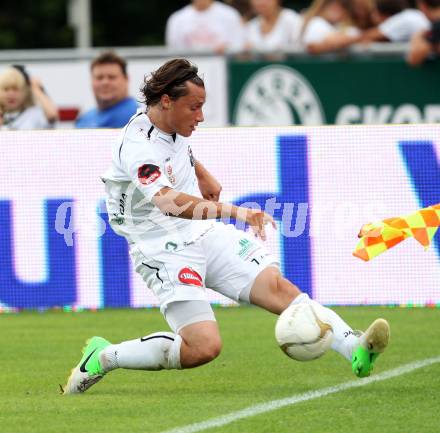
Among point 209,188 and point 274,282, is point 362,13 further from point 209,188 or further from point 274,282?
point 274,282

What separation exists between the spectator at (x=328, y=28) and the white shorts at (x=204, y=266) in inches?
287

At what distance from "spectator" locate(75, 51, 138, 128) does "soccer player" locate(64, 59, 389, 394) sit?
457cm

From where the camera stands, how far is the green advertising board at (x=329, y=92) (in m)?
14.5

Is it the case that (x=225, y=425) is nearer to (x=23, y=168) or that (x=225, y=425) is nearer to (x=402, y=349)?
(x=402, y=349)

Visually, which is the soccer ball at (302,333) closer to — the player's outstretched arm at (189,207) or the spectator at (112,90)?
the player's outstretched arm at (189,207)

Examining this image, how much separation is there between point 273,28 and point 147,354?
8.41 m

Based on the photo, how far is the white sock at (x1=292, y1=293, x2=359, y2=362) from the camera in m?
7.25

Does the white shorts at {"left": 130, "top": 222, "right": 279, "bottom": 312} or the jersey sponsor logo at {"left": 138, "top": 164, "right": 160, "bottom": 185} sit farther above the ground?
the jersey sponsor logo at {"left": 138, "top": 164, "right": 160, "bottom": 185}

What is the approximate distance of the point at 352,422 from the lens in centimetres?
642

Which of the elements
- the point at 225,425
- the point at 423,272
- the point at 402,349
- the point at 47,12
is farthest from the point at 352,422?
the point at 47,12

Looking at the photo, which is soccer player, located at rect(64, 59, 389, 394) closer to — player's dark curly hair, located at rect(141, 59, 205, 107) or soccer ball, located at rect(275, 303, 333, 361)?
player's dark curly hair, located at rect(141, 59, 205, 107)

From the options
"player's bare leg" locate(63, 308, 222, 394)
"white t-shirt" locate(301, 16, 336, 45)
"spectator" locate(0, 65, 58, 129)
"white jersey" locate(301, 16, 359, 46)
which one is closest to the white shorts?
"player's bare leg" locate(63, 308, 222, 394)

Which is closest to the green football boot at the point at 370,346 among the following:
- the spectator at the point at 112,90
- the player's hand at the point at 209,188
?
the player's hand at the point at 209,188

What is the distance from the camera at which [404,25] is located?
573 inches
